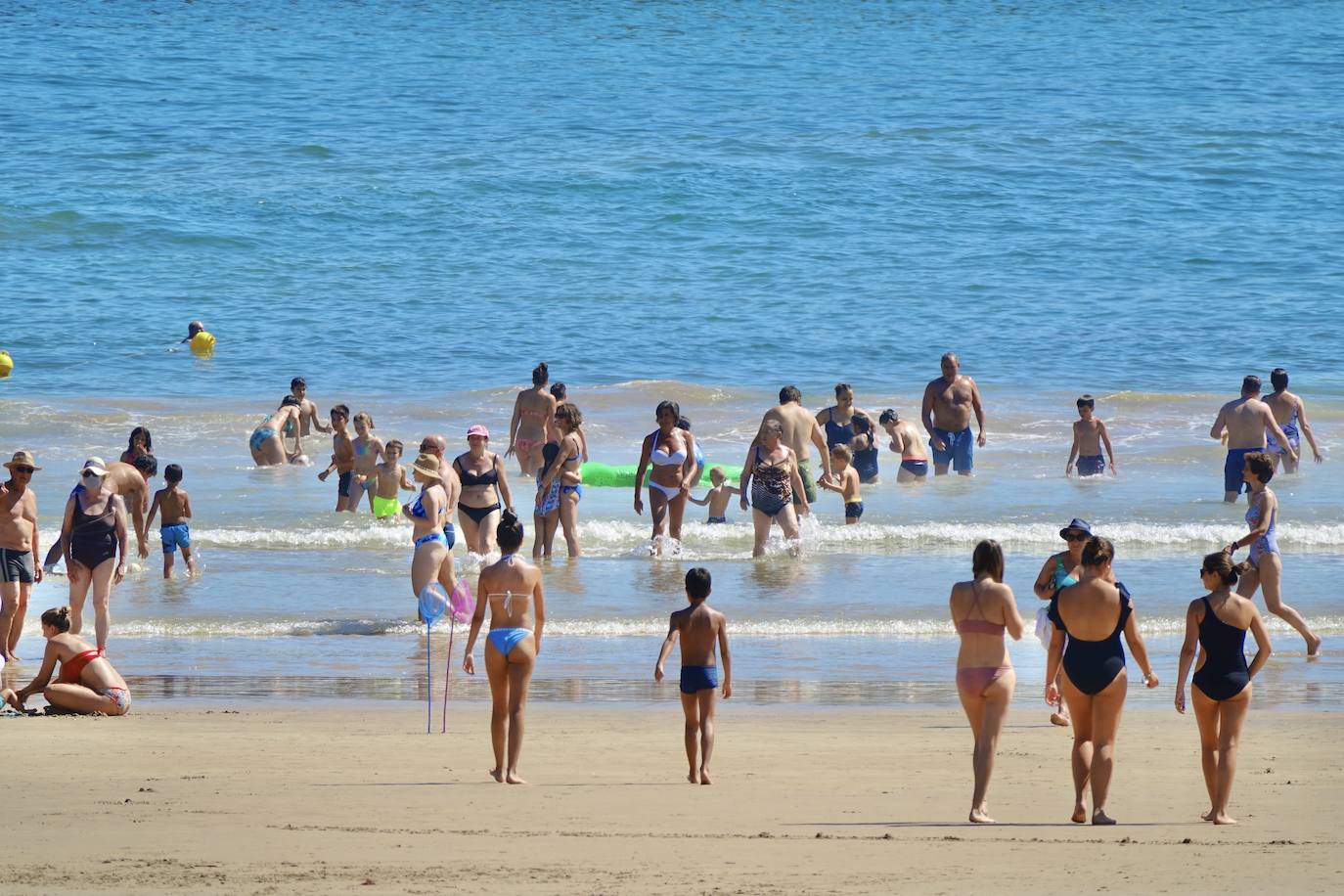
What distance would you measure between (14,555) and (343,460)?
17.9 feet

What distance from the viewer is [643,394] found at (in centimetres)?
2211

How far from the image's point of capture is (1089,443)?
16391mm

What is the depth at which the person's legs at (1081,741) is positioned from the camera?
20.5 feet

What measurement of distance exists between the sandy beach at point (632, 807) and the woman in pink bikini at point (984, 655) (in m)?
0.27

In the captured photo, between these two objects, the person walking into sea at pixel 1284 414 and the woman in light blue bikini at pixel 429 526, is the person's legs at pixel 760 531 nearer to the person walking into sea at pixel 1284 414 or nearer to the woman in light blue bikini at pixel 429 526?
the woman in light blue bikini at pixel 429 526

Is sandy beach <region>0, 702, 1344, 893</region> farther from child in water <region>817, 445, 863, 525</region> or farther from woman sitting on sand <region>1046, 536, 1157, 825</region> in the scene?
child in water <region>817, 445, 863, 525</region>

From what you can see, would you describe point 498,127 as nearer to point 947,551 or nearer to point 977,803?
point 947,551

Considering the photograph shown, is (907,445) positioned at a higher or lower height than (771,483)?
higher

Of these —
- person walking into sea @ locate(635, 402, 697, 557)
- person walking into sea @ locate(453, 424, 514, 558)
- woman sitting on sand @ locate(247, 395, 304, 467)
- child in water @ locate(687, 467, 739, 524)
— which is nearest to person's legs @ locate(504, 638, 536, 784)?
person walking into sea @ locate(453, 424, 514, 558)

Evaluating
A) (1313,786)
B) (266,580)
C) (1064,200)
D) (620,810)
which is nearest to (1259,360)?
(1064,200)

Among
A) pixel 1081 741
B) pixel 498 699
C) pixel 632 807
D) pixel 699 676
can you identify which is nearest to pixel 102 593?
pixel 498 699

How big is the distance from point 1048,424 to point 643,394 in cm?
533

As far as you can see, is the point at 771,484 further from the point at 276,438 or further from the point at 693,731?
the point at 276,438

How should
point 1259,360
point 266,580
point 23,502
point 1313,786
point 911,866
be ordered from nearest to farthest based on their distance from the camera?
point 911,866 < point 1313,786 < point 23,502 < point 266,580 < point 1259,360
